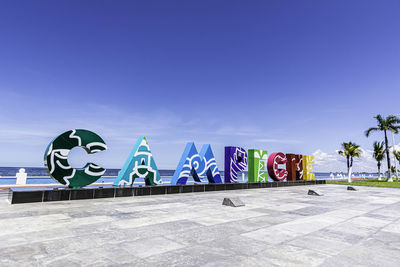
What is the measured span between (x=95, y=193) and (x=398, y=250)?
13.3 metres

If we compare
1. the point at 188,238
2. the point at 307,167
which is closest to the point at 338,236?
the point at 188,238

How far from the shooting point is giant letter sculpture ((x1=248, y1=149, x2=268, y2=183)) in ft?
75.9

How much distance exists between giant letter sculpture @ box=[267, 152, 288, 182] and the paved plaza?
1536 cm

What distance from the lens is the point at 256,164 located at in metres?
23.4

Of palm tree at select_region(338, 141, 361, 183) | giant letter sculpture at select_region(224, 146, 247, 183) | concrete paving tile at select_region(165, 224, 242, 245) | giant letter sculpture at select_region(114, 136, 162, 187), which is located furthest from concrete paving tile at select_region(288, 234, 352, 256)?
palm tree at select_region(338, 141, 361, 183)

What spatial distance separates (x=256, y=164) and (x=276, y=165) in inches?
142

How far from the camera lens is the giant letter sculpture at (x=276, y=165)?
998 inches

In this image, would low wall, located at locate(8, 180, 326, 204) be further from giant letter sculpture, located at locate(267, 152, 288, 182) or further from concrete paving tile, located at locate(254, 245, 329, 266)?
concrete paving tile, located at locate(254, 245, 329, 266)

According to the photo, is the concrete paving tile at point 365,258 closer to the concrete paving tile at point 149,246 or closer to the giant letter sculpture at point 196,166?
the concrete paving tile at point 149,246

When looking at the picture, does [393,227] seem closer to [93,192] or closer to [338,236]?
[338,236]

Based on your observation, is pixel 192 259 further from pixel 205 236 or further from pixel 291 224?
pixel 291 224

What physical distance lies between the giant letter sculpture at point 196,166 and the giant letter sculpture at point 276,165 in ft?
24.4

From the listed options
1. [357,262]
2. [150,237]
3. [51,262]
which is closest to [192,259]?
[150,237]

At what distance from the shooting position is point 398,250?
232 inches
